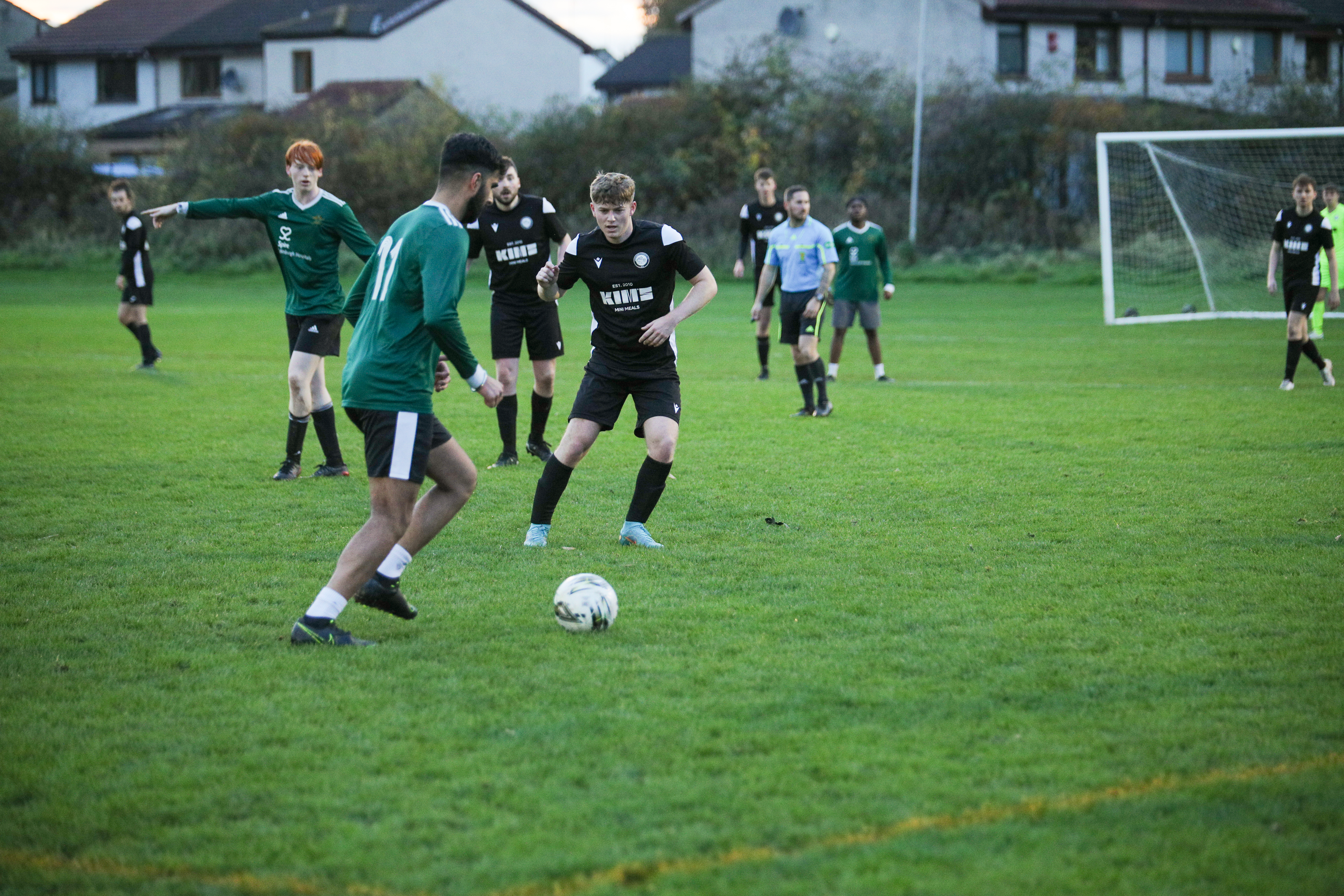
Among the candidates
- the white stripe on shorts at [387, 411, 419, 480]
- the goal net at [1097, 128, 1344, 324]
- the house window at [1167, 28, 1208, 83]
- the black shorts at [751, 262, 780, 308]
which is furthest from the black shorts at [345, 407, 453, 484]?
the house window at [1167, 28, 1208, 83]

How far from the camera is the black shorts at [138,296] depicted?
15547 mm

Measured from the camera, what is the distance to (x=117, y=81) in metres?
52.4

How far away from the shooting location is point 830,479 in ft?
29.1

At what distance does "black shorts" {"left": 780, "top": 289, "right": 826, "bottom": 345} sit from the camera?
487 inches

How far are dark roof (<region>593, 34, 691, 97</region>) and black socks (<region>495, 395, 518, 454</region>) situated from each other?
148 feet

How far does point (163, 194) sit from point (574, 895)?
1576 inches

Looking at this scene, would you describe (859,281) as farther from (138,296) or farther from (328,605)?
(328,605)

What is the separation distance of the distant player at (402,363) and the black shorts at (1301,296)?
1009 centimetres

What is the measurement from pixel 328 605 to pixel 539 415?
4.90 metres

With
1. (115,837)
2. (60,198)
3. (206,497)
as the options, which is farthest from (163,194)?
(115,837)

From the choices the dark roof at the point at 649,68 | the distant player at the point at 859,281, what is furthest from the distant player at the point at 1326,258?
the dark roof at the point at 649,68

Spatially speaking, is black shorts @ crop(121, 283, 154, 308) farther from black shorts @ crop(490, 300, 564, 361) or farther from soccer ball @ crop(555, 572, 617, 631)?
soccer ball @ crop(555, 572, 617, 631)

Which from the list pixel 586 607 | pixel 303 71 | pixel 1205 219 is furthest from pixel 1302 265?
pixel 303 71

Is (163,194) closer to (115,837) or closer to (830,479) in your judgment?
(830,479)
